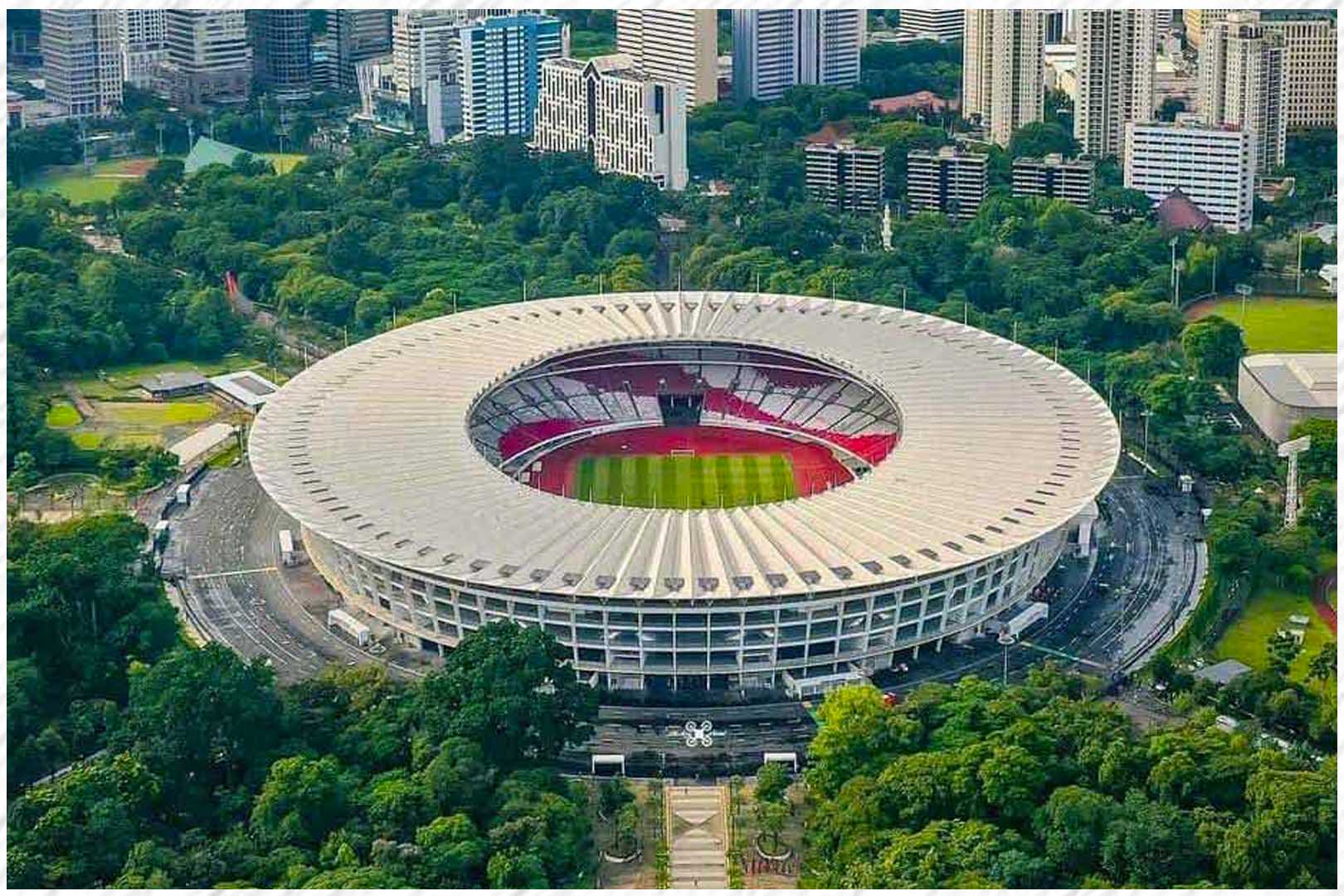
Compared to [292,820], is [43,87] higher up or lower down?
higher up

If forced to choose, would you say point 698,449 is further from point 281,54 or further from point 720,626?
point 281,54

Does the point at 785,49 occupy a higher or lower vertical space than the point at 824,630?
higher

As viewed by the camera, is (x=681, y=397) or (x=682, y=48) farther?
(x=682, y=48)

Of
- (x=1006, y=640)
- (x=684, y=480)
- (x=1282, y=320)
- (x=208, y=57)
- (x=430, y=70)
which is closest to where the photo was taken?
(x=1006, y=640)

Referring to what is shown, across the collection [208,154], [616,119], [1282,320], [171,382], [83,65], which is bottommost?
[171,382]

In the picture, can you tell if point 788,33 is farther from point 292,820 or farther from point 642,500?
point 292,820

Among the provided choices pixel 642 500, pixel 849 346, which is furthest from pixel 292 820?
pixel 849 346

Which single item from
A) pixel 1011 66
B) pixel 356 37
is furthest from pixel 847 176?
pixel 356 37

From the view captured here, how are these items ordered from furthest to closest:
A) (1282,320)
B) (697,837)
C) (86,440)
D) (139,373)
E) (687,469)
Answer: (1282,320) → (139,373) → (86,440) → (687,469) → (697,837)

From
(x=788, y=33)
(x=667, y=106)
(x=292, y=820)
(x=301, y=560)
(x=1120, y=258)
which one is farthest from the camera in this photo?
(x=788, y=33)
